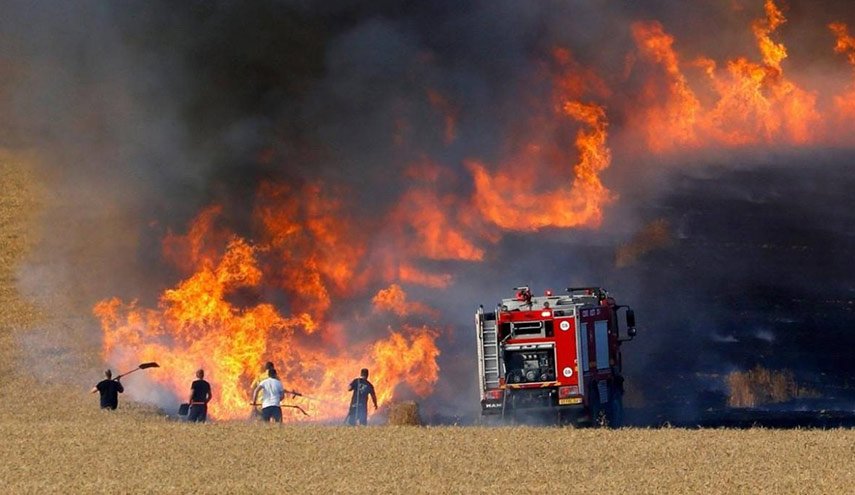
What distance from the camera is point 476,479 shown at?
765 inches

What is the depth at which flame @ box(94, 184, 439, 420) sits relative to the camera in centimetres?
3256

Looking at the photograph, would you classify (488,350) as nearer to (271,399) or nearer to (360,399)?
(360,399)

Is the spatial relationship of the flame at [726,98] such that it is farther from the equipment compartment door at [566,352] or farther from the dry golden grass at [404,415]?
the dry golden grass at [404,415]

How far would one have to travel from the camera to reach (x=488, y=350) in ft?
95.5

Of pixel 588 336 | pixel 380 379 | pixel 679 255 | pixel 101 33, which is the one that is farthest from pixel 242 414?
pixel 679 255

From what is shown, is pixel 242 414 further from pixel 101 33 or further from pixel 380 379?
pixel 101 33

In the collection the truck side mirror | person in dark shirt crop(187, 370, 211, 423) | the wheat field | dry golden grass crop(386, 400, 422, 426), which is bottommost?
the wheat field

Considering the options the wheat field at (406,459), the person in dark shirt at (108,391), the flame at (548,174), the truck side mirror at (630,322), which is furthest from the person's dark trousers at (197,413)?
the flame at (548,174)

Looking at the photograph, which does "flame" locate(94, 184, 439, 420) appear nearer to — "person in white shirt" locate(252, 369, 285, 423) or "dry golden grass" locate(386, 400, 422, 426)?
"dry golden grass" locate(386, 400, 422, 426)

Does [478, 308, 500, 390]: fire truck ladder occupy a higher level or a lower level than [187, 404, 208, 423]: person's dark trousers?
higher

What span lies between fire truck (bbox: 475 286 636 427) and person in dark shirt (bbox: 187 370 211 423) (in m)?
5.64

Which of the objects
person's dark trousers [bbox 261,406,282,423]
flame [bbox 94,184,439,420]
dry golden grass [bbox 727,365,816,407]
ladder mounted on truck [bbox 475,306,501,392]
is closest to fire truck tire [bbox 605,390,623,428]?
ladder mounted on truck [bbox 475,306,501,392]

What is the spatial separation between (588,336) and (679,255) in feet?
59.2

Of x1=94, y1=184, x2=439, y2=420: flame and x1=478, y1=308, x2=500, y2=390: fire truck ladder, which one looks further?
x1=94, y1=184, x2=439, y2=420: flame
